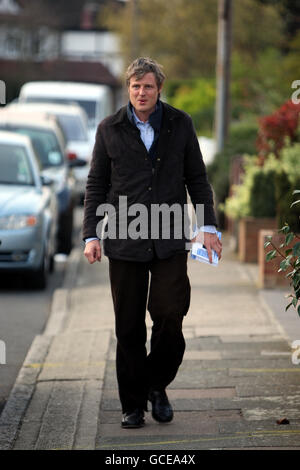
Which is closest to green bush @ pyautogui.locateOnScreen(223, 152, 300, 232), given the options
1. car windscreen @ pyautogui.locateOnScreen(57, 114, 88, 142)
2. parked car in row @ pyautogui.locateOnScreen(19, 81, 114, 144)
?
car windscreen @ pyautogui.locateOnScreen(57, 114, 88, 142)

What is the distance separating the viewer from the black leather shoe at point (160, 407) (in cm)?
629

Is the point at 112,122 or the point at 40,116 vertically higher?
the point at 112,122

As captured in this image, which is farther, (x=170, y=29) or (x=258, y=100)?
(x=170, y=29)

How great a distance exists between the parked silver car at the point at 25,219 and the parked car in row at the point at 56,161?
812 millimetres

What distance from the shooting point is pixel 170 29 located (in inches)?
1861

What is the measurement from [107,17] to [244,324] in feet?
176

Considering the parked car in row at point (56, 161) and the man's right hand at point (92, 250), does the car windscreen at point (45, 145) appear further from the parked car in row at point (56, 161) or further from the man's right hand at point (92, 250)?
the man's right hand at point (92, 250)

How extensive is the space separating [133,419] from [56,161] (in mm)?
10478

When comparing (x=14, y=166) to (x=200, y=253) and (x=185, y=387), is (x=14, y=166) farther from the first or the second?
(x=200, y=253)

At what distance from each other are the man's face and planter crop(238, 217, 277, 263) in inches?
278

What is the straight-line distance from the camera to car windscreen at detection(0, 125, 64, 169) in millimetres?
16375

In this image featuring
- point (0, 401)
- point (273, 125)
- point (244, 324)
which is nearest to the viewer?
point (0, 401)

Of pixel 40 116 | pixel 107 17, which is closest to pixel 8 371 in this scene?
pixel 40 116

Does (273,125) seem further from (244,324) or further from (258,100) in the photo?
(258,100)
